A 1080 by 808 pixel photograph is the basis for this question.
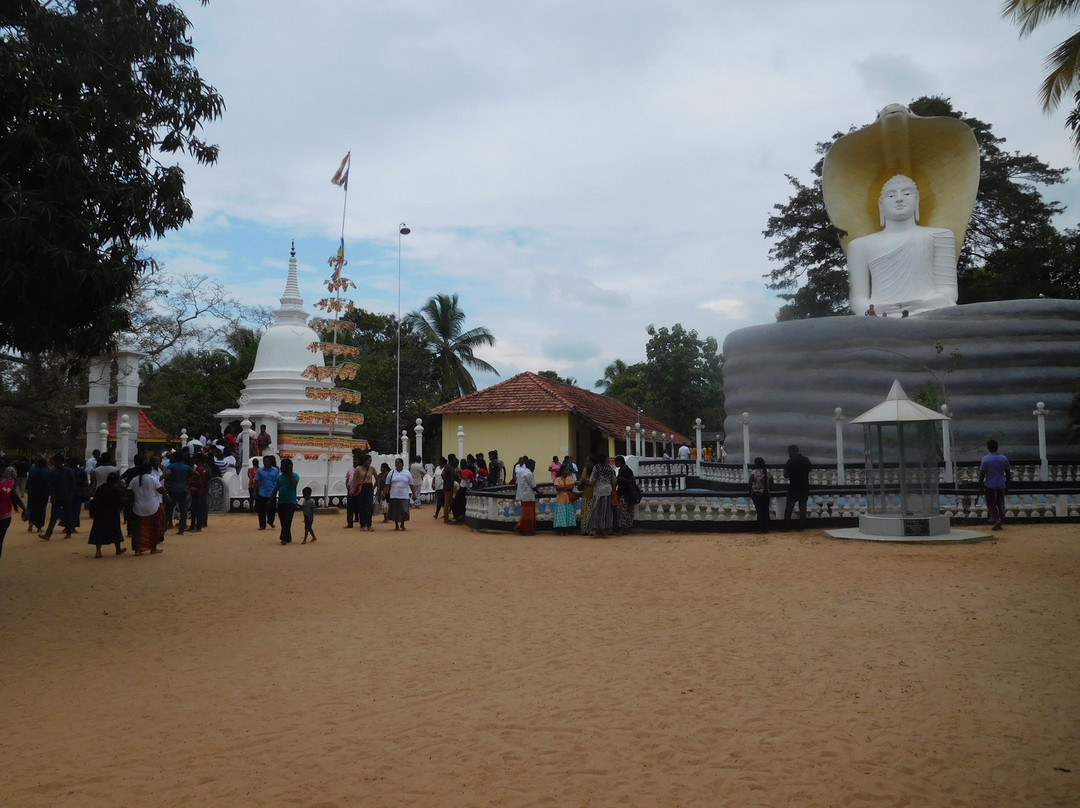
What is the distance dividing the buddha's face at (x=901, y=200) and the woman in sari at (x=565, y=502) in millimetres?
12858

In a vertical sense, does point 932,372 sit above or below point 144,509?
above

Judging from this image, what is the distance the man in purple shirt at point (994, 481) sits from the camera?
13.2m

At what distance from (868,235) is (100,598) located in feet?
66.5

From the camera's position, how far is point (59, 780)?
14.5 feet

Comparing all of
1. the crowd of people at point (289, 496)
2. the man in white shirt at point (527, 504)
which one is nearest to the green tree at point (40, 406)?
the crowd of people at point (289, 496)

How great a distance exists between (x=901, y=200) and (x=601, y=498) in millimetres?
13314

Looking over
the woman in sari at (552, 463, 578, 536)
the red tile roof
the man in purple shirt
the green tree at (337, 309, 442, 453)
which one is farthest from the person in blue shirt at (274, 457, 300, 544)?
the green tree at (337, 309, 442, 453)

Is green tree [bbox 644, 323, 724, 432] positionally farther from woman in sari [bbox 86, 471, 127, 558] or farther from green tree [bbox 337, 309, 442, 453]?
woman in sari [bbox 86, 471, 127, 558]

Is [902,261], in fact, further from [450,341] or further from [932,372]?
[450,341]

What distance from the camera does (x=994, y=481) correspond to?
13297 mm

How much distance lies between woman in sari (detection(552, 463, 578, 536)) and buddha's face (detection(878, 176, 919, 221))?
506 inches

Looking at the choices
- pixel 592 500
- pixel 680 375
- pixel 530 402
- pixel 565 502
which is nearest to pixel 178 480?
pixel 565 502

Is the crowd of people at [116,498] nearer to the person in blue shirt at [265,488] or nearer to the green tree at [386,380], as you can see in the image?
the person in blue shirt at [265,488]

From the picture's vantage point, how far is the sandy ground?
4359mm
